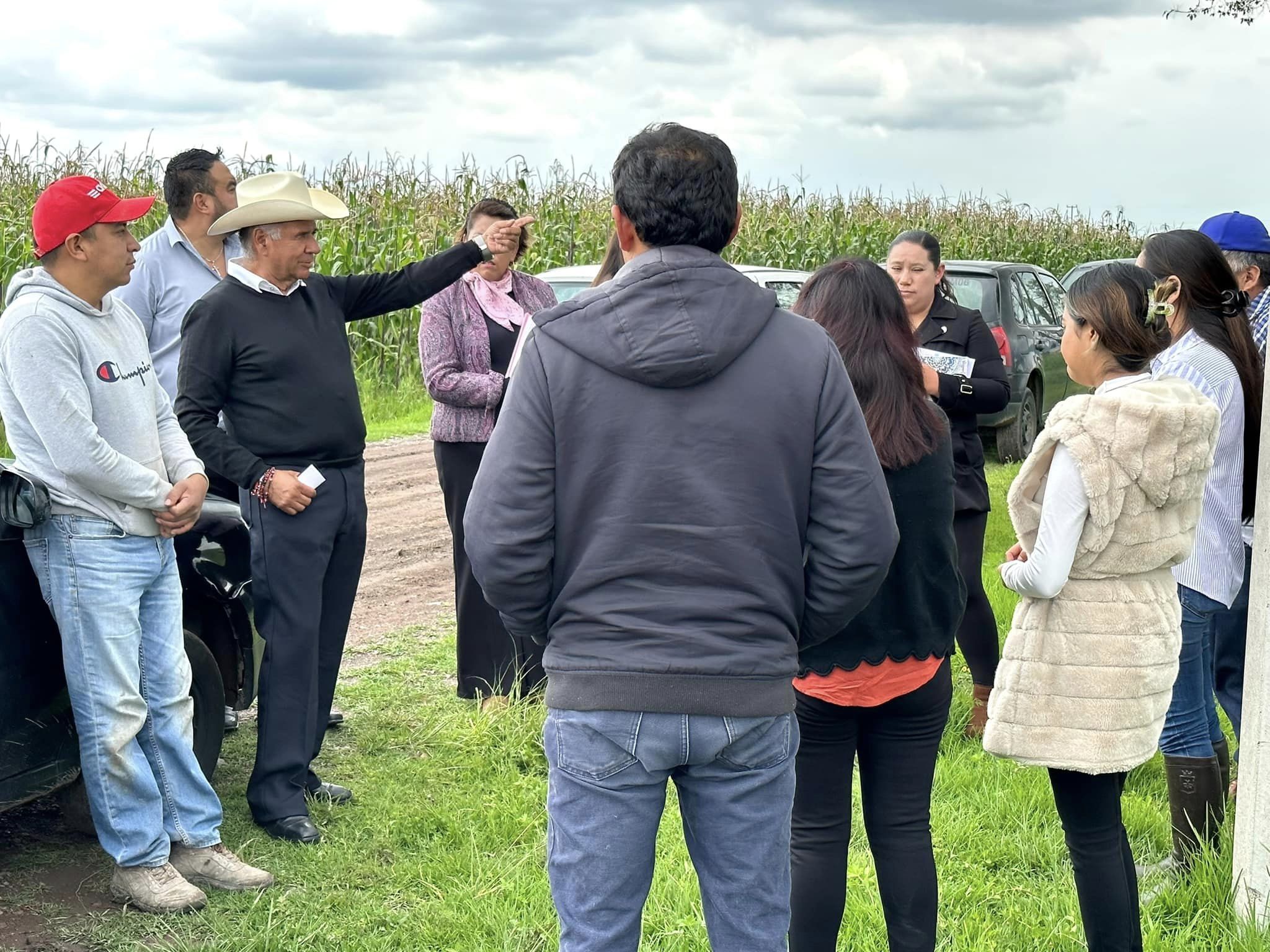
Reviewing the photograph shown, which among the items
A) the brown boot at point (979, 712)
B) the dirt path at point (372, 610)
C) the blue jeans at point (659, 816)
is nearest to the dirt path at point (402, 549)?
the dirt path at point (372, 610)

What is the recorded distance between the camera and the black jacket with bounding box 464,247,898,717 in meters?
2.39

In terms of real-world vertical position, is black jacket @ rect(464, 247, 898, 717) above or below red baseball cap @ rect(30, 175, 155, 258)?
below

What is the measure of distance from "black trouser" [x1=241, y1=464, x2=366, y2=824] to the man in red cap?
1.52ft

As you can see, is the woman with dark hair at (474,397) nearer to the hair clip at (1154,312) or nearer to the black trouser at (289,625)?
the black trouser at (289,625)

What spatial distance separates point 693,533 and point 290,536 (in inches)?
98.8

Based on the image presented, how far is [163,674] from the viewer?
4090mm

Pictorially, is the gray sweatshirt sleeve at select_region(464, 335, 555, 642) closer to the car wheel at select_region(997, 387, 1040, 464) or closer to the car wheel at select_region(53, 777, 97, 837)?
the car wheel at select_region(53, 777, 97, 837)

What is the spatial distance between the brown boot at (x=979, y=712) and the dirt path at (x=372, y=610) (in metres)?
3.04

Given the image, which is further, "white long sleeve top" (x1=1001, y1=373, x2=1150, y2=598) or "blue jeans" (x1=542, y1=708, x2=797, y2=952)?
"white long sleeve top" (x1=1001, y1=373, x2=1150, y2=598)

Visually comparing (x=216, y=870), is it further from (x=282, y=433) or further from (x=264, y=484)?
(x=282, y=433)

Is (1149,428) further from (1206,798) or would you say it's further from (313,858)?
(313,858)

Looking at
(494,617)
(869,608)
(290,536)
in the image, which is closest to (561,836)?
(869,608)

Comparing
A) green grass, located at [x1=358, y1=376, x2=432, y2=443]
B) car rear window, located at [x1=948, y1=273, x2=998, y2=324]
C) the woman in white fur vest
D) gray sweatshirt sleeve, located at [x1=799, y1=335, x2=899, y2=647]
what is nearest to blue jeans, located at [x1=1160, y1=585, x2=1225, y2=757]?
the woman in white fur vest

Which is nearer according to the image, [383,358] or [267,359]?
[267,359]
